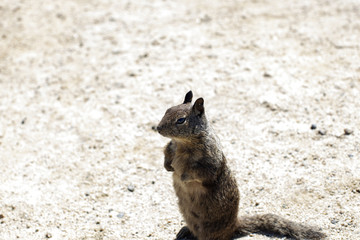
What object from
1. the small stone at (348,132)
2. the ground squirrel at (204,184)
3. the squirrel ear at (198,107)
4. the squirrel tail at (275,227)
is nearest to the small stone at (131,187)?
the ground squirrel at (204,184)

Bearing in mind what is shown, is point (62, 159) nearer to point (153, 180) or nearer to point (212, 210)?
point (153, 180)

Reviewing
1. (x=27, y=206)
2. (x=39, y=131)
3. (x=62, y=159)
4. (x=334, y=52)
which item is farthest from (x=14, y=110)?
(x=334, y=52)

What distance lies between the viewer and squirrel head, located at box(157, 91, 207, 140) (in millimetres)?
4301

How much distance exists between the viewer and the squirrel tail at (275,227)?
14.9 feet

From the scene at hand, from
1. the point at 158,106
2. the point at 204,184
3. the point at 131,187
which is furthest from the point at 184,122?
the point at 158,106

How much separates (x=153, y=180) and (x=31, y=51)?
165 inches

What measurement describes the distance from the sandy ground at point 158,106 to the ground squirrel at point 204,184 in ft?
0.87

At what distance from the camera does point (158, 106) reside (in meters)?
6.96

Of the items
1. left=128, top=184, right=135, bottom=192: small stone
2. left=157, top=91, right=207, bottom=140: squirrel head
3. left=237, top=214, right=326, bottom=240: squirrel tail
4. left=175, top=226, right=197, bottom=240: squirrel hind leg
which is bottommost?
left=175, top=226, right=197, bottom=240: squirrel hind leg

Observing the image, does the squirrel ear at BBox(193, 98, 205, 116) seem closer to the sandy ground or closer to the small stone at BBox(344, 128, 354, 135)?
the sandy ground

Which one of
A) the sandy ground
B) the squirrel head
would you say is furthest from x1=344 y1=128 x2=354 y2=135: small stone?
the squirrel head

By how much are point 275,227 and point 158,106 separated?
293 cm

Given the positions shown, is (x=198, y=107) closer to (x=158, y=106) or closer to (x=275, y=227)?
(x=275, y=227)

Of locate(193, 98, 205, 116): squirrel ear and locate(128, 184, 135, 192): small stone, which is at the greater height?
locate(193, 98, 205, 116): squirrel ear
